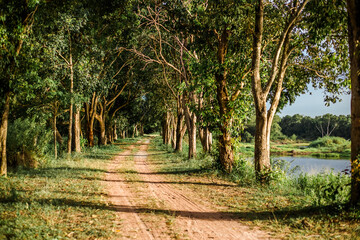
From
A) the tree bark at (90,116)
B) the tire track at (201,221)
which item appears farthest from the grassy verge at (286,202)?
the tree bark at (90,116)

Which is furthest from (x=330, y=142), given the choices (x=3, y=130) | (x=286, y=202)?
(x=3, y=130)

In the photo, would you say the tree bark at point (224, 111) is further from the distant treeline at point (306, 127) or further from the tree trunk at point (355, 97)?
the distant treeline at point (306, 127)

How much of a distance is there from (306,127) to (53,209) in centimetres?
10598

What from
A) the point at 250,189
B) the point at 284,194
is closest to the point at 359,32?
the point at 284,194

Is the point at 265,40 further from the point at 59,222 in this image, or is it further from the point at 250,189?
the point at 59,222

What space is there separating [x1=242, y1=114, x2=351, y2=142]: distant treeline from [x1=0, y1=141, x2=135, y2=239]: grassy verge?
7289 cm

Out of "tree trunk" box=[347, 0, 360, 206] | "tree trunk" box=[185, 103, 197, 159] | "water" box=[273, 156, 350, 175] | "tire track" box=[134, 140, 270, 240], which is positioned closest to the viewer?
"tire track" box=[134, 140, 270, 240]

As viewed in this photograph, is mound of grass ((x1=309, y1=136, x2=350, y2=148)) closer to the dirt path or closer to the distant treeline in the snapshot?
the distant treeline

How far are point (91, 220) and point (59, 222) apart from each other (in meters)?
0.70

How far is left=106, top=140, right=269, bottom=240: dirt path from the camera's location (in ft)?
18.2

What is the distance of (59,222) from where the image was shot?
5.93m

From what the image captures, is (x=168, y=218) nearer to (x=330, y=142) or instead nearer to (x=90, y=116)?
(x=90, y=116)

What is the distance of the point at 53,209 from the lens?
674 cm

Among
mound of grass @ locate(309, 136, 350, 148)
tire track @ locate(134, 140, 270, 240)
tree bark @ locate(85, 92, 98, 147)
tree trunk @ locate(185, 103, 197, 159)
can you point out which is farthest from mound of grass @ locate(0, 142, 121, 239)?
mound of grass @ locate(309, 136, 350, 148)
